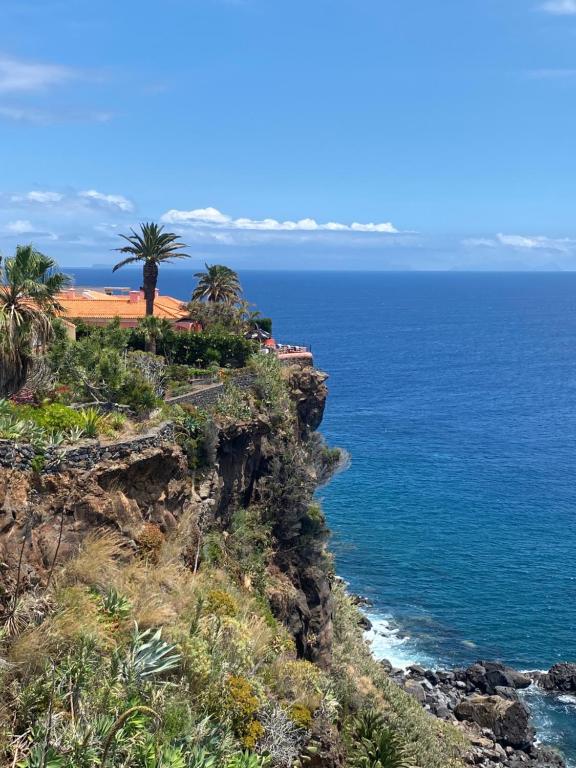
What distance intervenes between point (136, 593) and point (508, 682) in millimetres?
24059

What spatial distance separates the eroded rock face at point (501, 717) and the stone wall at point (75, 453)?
66.4ft

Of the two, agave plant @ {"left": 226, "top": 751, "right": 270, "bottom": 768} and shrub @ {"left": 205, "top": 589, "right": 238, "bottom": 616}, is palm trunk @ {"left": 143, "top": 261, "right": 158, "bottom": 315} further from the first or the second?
agave plant @ {"left": 226, "top": 751, "right": 270, "bottom": 768}

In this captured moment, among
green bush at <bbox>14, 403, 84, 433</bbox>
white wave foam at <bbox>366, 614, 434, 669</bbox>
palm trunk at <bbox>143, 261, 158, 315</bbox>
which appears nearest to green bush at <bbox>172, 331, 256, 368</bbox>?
palm trunk at <bbox>143, 261, 158, 315</bbox>

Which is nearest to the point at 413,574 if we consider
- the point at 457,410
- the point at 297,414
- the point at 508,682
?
the point at 508,682

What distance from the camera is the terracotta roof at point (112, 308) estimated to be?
45406mm

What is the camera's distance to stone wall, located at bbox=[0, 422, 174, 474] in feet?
62.0

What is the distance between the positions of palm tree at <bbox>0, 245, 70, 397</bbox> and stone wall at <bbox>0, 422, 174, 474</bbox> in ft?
13.3

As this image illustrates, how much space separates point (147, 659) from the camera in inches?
650

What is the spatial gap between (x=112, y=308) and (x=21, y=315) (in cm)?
2468

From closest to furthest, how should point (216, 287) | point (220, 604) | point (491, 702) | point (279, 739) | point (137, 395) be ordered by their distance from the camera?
point (279, 739) < point (220, 604) < point (137, 395) < point (491, 702) < point (216, 287)

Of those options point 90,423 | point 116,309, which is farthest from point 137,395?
point 116,309

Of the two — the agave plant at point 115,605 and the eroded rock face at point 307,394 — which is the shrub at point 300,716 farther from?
the eroded rock face at point 307,394

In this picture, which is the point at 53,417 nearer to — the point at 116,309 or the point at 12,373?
the point at 12,373

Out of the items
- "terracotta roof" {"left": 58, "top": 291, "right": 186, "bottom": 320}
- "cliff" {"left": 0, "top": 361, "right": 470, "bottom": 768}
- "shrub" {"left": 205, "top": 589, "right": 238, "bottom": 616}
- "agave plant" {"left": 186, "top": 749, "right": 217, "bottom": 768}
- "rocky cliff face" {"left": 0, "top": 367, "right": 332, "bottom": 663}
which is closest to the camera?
"agave plant" {"left": 186, "top": 749, "right": 217, "bottom": 768}
